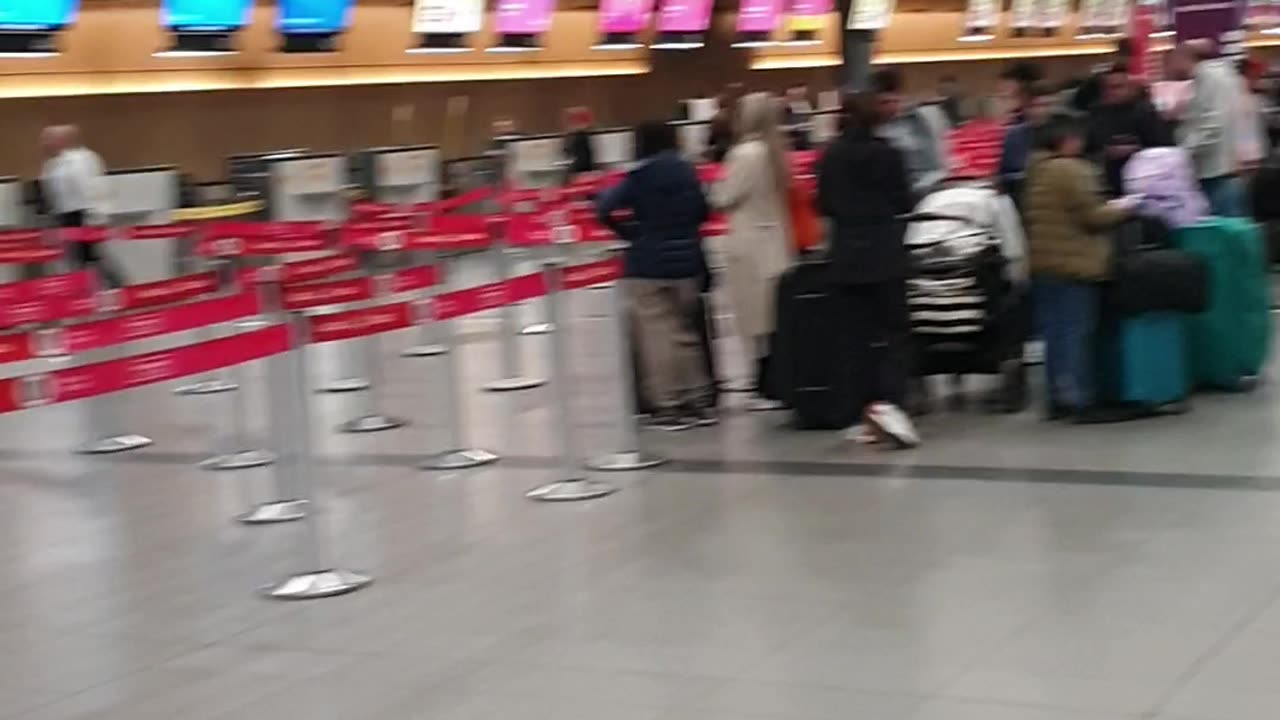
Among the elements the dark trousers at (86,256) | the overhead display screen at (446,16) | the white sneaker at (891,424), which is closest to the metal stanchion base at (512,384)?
the white sneaker at (891,424)

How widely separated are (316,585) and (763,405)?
3859mm

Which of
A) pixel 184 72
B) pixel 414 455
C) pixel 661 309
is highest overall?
pixel 184 72

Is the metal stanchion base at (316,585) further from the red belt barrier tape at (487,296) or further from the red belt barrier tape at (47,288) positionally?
the red belt barrier tape at (47,288)

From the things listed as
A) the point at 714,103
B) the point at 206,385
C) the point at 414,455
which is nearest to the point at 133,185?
the point at 206,385

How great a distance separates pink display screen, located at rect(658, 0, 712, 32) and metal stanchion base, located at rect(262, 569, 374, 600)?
1666 cm

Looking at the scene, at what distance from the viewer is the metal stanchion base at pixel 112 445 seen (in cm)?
983

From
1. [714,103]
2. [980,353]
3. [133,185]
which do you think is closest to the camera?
[980,353]

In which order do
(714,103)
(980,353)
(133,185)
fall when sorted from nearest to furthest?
(980,353) → (133,185) → (714,103)

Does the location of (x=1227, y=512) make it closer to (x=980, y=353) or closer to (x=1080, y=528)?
(x=1080, y=528)

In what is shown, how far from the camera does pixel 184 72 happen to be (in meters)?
18.0

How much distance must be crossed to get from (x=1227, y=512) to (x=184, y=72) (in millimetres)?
13575

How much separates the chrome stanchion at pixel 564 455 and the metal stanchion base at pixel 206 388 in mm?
4027

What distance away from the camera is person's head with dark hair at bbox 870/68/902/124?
8836 mm

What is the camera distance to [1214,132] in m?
11.5
